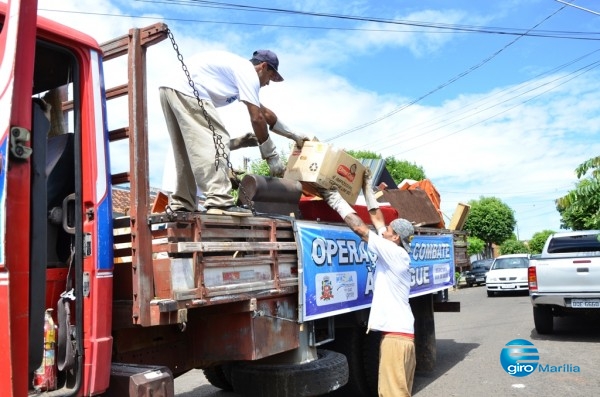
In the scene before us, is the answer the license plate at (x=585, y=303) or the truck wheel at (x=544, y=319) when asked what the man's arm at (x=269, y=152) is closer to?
the license plate at (x=585, y=303)

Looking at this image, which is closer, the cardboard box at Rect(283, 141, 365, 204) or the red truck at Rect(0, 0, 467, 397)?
the red truck at Rect(0, 0, 467, 397)

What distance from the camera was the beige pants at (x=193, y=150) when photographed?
371cm

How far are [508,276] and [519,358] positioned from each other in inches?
483

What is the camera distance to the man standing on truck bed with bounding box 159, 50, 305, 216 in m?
3.72

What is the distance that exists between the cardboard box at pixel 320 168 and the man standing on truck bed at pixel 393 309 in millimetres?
382

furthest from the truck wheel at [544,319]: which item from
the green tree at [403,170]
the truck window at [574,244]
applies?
the green tree at [403,170]

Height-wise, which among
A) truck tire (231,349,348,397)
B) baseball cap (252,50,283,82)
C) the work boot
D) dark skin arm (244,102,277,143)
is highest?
baseball cap (252,50,283,82)

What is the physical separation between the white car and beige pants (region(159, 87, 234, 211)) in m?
17.6

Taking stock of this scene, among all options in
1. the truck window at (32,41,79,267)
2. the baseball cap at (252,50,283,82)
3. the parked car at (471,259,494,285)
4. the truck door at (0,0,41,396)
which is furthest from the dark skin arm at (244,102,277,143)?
the parked car at (471,259,494,285)

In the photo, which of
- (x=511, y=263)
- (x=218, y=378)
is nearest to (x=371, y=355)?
(x=218, y=378)

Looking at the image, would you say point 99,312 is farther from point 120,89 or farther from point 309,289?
→ point 309,289

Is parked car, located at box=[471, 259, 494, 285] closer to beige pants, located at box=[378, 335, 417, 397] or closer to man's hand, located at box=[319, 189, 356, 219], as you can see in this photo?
man's hand, located at box=[319, 189, 356, 219]

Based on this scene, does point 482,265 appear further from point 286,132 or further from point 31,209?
point 31,209

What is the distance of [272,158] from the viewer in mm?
4898
